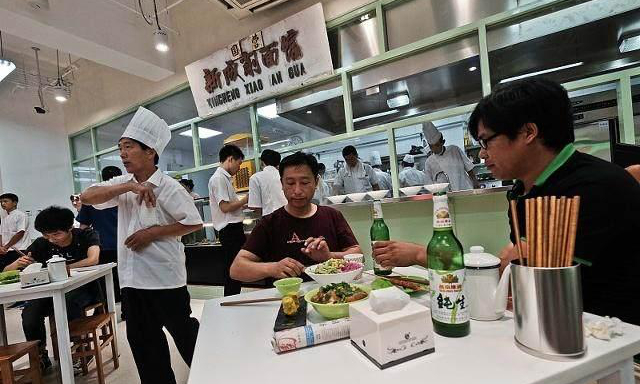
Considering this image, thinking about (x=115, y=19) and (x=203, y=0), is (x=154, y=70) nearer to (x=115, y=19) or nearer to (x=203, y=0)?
(x=115, y=19)

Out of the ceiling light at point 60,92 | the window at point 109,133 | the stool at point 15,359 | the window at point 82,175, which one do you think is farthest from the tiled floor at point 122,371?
the window at point 82,175

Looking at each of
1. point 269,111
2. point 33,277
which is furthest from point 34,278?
point 269,111

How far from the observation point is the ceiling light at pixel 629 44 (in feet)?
7.36

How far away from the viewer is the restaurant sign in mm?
3418

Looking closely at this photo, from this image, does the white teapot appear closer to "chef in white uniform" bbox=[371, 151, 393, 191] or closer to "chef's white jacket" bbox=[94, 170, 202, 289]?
"chef's white jacket" bbox=[94, 170, 202, 289]

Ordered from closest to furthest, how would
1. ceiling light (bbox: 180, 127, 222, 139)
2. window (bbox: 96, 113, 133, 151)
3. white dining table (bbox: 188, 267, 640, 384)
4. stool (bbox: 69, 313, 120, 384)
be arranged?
white dining table (bbox: 188, 267, 640, 384) < stool (bbox: 69, 313, 120, 384) < ceiling light (bbox: 180, 127, 222, 139) < window (bbox: 96, 113, 133, 151)

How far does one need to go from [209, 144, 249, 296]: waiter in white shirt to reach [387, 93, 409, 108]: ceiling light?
1.70 meters

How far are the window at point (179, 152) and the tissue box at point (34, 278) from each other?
2920 millimetres

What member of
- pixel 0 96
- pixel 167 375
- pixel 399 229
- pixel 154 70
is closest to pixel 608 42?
pixel 399 229

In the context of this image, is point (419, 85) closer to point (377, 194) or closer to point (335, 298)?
point (377, 194)

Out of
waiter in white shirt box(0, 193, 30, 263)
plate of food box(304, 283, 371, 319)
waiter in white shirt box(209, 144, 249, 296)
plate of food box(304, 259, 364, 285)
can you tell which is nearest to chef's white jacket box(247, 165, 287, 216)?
waiter in white shirt box(209, 144, 249, 296)

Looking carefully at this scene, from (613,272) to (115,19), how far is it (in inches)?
202

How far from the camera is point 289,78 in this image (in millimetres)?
3646

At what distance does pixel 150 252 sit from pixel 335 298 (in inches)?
49.6
